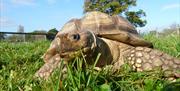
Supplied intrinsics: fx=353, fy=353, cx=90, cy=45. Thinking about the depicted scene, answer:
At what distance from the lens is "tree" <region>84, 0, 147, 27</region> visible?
4931 cm

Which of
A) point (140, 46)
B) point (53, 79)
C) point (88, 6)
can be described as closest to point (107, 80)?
point (53, 79)

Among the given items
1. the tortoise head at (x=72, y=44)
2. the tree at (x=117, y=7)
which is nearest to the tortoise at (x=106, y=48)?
the tortoise head at (x=72, y=44)

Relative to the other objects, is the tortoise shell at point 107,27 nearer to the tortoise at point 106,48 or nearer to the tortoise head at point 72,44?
the tortoise at point 106,48

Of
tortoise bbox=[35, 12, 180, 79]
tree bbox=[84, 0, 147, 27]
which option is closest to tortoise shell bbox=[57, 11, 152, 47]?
tortoise bbox=[35, 12, 180, 79]

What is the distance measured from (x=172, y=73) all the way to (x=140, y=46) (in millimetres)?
1010

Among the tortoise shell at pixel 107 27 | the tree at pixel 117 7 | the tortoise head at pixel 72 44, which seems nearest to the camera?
the tortoise head at pixel 72 44

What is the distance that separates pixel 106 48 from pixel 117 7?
4619cm

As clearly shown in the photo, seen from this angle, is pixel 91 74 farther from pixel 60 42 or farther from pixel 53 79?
pixel 60 42

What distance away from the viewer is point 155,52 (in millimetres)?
3572

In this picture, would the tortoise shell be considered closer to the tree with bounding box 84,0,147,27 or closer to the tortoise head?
the tortoise head

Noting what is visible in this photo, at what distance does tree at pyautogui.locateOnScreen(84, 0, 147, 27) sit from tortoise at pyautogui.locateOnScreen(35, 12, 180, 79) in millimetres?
44347

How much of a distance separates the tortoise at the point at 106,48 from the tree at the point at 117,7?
145ft

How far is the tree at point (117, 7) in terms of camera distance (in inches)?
1941

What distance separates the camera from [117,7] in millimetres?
49312
